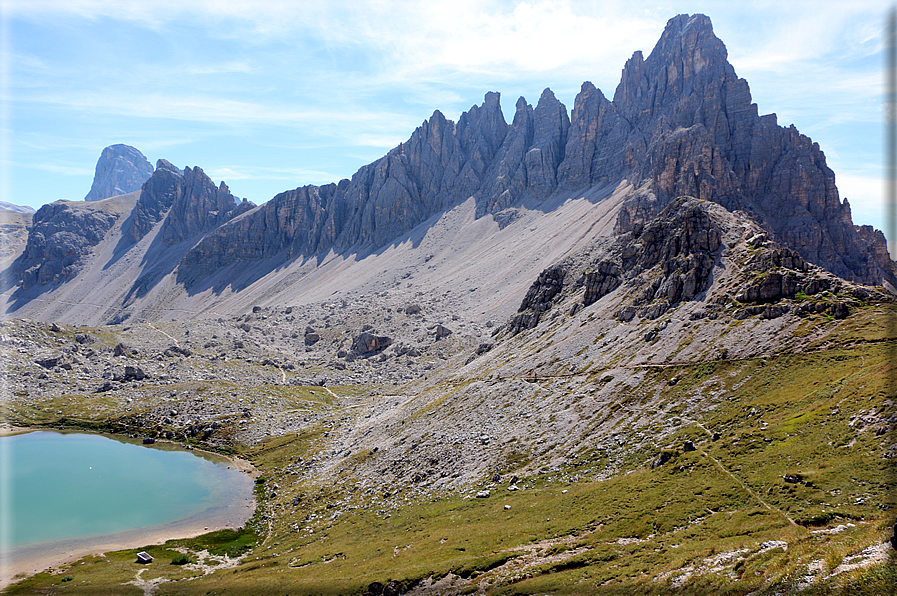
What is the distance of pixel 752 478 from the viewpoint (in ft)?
132

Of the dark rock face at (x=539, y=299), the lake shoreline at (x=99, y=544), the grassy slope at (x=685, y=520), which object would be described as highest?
the dark rock face at (x=539, y=299)

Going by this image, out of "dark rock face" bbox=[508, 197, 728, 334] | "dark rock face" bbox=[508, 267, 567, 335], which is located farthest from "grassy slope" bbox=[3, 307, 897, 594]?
"dark rock face" bbox=[508, 267, 567, 335]

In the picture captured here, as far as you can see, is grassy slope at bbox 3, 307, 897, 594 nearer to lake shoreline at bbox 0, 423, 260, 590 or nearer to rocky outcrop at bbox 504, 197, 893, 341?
lake shoreline at bbox 0, 423, 260, 590

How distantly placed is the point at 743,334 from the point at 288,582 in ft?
212

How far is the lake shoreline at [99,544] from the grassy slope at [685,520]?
3.20 meters

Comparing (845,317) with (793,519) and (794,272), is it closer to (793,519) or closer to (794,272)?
(794,272)

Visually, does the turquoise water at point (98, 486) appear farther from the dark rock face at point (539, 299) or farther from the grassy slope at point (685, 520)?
the dark rock face at point (539, 299)

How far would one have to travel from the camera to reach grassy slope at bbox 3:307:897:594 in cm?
2895

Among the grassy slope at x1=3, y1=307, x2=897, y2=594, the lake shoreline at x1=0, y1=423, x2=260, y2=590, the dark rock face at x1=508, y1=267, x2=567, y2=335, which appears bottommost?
the lake shoreline at x1=0, y1=423, x2=260, y2=590

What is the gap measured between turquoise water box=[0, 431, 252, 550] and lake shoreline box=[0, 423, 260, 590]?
1948 millimetres

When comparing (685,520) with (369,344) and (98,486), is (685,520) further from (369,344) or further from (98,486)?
(369,344)

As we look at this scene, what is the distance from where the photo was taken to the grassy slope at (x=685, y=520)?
2895 centimetres

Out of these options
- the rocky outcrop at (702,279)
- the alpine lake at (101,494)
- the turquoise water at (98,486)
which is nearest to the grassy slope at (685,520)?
the rocky outcrop at (702,279)

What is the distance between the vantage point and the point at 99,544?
6706 cm
